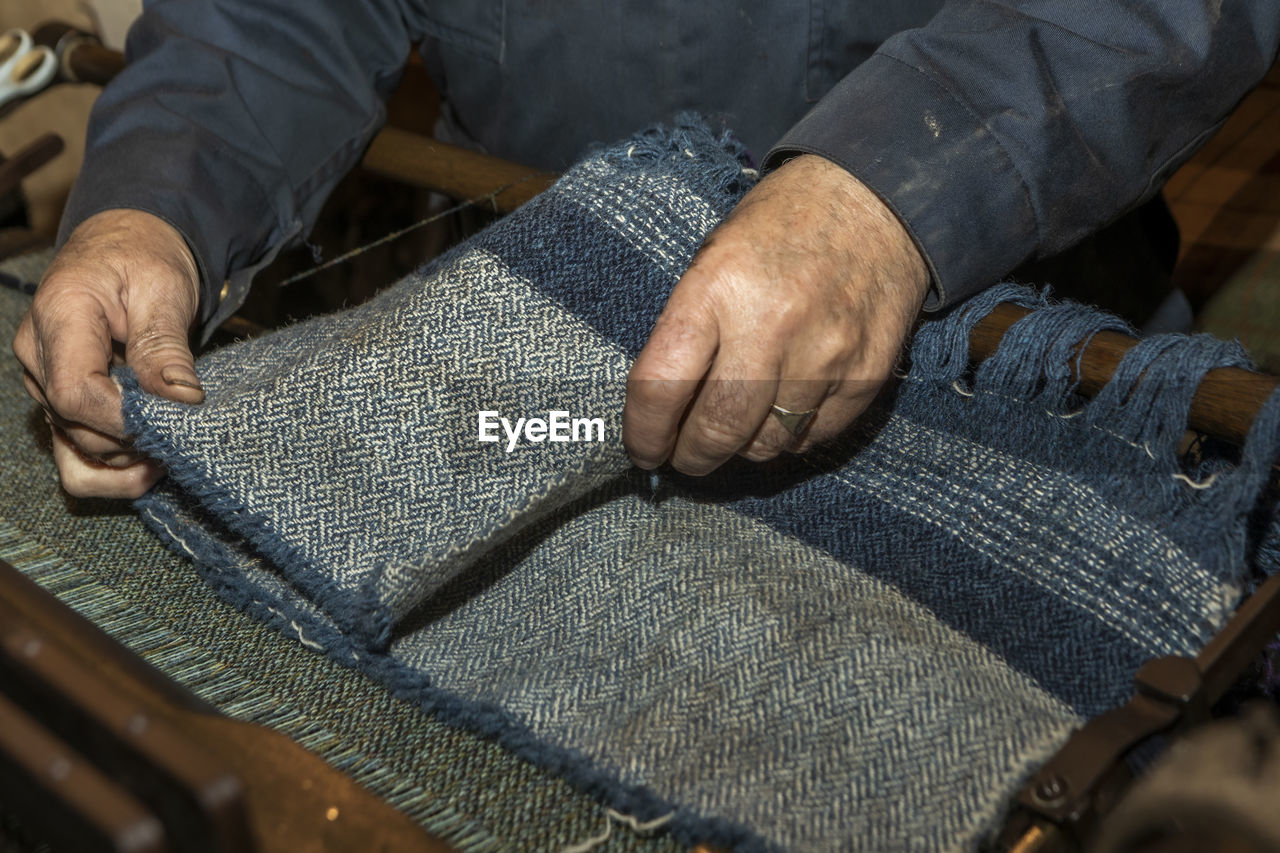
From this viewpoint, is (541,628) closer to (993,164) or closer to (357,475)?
(357,475)

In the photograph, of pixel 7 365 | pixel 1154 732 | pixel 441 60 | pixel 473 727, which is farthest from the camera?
pixel 441 60

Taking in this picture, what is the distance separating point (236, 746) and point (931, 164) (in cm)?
52

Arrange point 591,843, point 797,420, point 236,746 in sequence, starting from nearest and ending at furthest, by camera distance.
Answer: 1. point 236,746
2. point 591,843
3. point 797,420

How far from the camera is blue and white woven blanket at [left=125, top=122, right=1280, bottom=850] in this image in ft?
1.73

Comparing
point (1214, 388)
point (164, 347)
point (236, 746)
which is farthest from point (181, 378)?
point (1214, 388)

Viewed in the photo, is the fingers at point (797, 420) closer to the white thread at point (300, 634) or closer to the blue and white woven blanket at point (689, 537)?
the blue and white woven blanket at point (689, 537)

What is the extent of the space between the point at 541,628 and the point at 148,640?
268mm

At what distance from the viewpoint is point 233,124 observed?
0.96 metres

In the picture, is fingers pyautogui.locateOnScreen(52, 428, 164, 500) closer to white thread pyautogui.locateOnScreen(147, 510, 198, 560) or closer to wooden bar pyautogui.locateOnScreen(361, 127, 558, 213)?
white thread pyautogui.locateOnScreen(147, 510, 198, 560)

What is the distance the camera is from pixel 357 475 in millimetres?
612

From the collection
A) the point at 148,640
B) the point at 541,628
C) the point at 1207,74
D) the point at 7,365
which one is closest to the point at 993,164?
the point at 1207,74

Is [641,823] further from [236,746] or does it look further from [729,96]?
[729,96]

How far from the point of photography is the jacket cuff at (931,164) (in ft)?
2.07
